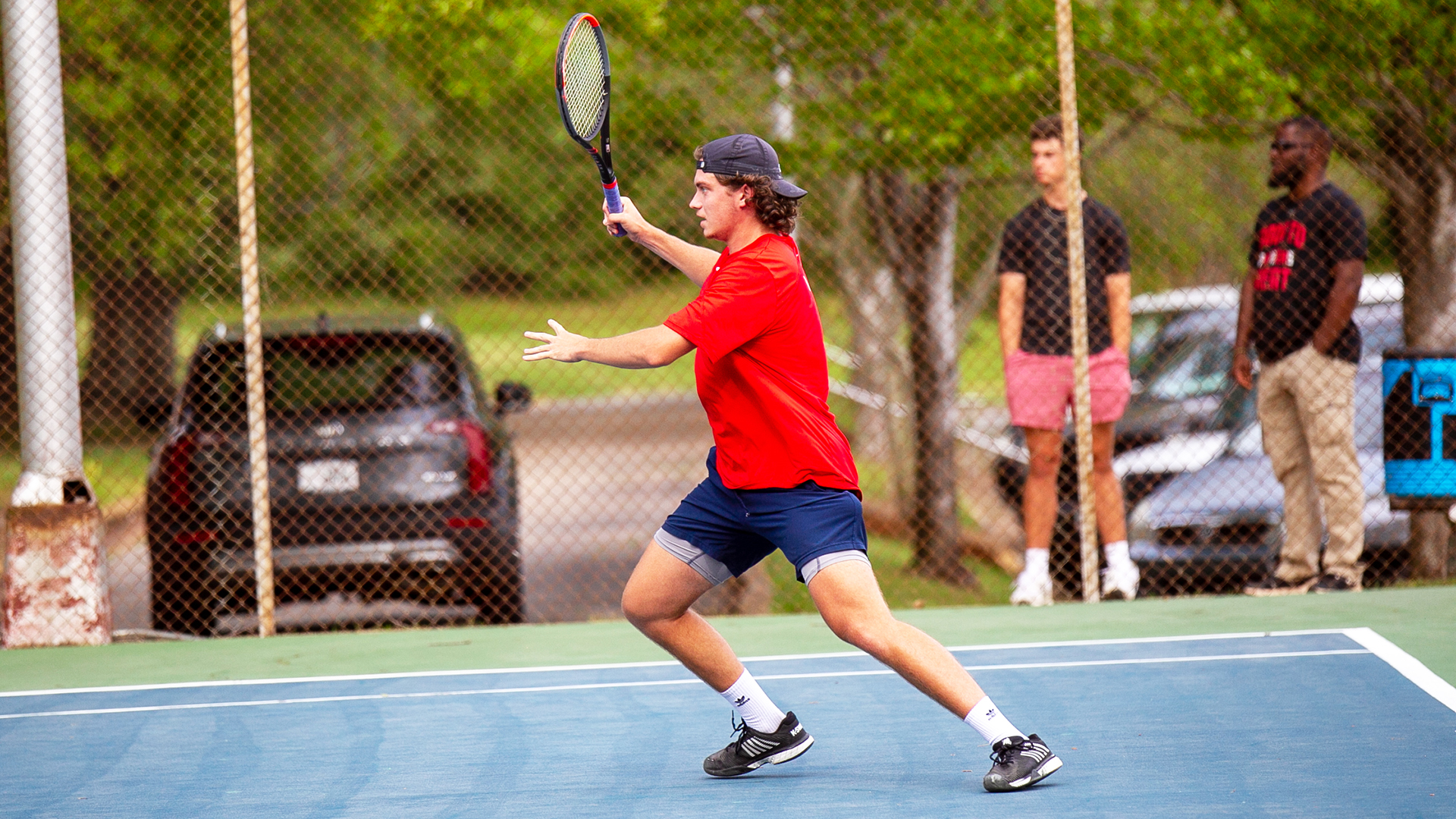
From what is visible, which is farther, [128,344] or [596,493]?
[128,344]

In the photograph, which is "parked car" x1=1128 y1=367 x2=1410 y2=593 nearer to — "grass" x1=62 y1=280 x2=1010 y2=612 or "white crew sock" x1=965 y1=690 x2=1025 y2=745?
"grass" x1=62 y1=280 x2=1010 y2=612

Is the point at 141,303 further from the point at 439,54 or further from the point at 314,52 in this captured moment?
the point at 439,54

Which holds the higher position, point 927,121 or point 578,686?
point 927,121

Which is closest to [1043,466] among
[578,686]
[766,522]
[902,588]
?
[902,588]

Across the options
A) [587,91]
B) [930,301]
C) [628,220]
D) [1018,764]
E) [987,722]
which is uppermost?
[587,91]

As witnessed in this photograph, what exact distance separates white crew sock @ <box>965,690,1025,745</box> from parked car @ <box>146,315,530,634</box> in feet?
13.2

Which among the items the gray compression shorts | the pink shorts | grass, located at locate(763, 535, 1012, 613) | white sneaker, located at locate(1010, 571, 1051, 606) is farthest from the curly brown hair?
grass, located at locate(763, 535, 1012, 613)

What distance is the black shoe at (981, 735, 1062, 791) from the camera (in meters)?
4.23

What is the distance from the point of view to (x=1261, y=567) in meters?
8.06

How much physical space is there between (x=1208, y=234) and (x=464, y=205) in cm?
1305

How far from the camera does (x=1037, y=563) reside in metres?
7.41

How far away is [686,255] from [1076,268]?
294 centimetres

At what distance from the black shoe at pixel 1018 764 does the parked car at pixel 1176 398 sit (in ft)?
12.9

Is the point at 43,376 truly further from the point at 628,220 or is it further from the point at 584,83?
the point at 628,220
